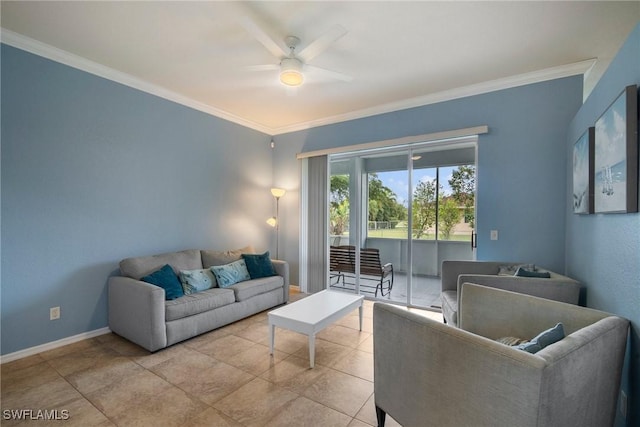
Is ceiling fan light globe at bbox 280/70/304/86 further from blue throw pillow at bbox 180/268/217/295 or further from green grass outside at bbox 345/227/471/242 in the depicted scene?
green grass outside at bbox 345/227/471/242

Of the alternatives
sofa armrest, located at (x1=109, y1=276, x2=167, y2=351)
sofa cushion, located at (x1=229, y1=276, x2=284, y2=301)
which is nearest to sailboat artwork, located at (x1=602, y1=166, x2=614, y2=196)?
sofa cushion, located at (x1=229, y1=276, x2=284, y2=301)

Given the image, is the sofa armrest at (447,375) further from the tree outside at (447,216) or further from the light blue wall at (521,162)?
the tree outside at (447,216)

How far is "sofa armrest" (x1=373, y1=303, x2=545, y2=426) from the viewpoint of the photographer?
101cm

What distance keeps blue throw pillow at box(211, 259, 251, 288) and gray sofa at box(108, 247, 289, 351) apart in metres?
0.08

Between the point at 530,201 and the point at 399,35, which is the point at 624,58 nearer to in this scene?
the point at 399,35

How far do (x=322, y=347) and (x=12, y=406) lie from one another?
2.24 meters

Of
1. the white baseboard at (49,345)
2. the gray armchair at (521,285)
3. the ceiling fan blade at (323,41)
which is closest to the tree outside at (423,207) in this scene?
the gray armchair at (521,285)

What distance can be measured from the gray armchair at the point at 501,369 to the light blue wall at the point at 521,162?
1785 mm

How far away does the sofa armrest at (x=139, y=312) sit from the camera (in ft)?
8.25

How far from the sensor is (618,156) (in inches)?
58.2

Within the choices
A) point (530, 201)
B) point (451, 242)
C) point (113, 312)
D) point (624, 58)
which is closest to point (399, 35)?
point (624, 58)

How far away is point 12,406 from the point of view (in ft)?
6.05

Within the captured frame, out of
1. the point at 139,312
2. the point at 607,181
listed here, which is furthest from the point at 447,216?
the point at 139,312

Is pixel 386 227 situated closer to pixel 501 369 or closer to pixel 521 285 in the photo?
pixel 521 285
